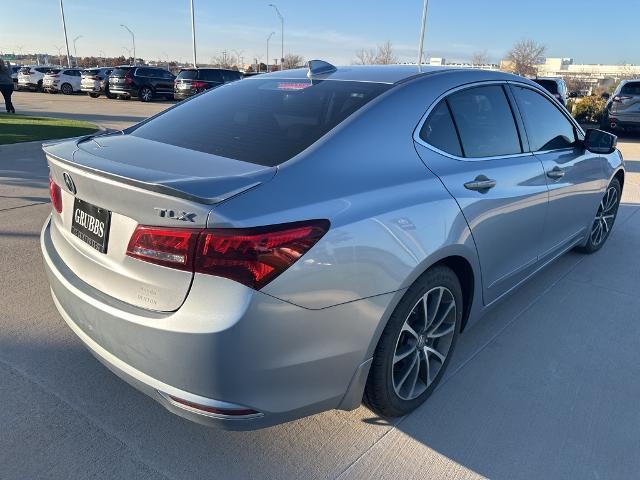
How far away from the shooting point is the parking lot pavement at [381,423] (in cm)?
218

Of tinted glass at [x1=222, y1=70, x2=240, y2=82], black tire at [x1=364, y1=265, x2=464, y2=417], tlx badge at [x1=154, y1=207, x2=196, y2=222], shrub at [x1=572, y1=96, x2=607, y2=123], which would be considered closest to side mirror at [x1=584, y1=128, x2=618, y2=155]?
black tire at [x1=364, y1=265, x2=464, y2=417]

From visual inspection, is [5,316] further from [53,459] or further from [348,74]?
[348,74]

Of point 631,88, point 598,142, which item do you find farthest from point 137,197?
point 631,88

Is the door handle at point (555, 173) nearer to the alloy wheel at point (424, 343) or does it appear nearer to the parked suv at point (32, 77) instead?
the alloy wheel at point (424, 343)

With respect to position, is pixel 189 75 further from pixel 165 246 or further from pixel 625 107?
pixel 165 246

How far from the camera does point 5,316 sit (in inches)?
128

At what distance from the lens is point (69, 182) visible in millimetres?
2197

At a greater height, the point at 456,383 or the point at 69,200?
the point at 69,200

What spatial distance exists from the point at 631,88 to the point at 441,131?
1459cm

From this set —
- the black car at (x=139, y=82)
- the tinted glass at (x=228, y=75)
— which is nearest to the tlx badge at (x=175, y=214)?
the tinted glass at (x=228, y=75)

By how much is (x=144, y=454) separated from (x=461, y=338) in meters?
2.04

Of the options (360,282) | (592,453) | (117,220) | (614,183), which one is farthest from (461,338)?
(614,183)

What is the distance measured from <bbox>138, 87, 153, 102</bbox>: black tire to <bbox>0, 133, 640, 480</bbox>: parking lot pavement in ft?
79.7

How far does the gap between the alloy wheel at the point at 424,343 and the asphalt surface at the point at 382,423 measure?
165 millimetres
